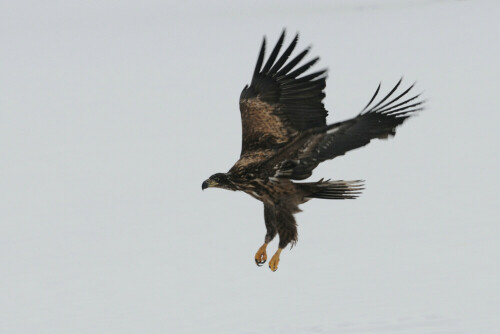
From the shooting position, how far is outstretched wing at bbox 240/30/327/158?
323 inches

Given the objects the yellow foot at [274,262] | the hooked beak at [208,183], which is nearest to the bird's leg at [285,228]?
the yellow foot at [274,262]

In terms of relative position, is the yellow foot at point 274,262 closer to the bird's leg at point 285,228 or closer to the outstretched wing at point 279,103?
the bird's leg at point 285,228

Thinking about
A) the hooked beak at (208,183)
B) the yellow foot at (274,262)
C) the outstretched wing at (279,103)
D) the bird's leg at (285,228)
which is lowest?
the yellow foot at (274,262)

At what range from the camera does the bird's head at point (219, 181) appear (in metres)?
7.63

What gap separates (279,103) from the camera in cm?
848

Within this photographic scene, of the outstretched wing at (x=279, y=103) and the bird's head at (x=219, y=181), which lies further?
the outstretched wing at (x=279, y=103)

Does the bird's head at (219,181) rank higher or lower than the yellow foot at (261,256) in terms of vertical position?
higher

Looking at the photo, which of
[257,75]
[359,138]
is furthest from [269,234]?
[257,75]

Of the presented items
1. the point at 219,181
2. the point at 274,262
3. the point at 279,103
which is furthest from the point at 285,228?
the point at 279,103

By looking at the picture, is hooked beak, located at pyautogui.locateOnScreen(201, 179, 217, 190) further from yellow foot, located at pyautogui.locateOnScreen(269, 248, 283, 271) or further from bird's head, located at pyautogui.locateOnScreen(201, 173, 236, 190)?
yellow foot, located at pyautogui.locateOnScreen(269, 248, 283, 271)

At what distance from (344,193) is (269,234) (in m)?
0.67

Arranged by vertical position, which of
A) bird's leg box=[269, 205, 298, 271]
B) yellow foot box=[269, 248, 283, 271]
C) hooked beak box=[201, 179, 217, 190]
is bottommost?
yellow foot box=[269, 248, 283, 271]

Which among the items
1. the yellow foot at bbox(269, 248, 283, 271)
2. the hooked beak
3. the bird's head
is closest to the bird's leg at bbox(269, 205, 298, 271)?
the yellow foot at bbox(269, 248, 283, 271)

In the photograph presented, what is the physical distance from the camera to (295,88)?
8453mm
